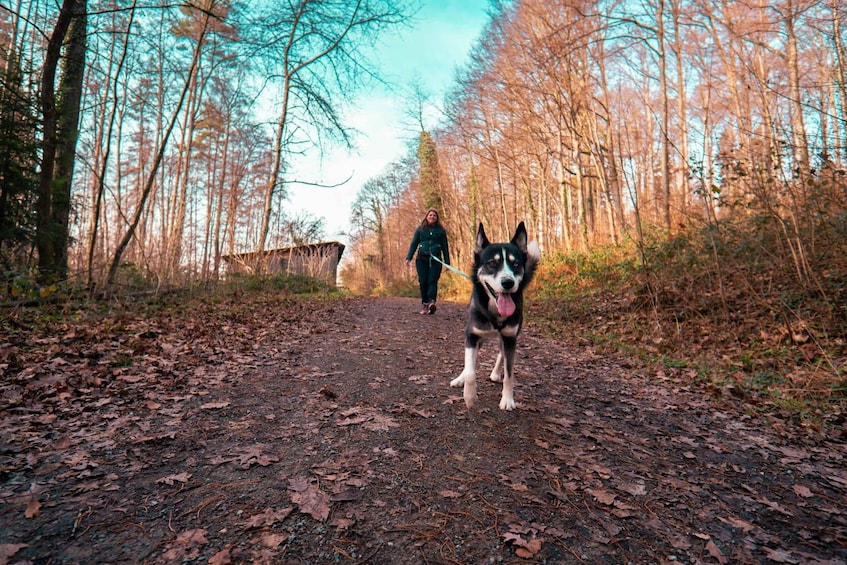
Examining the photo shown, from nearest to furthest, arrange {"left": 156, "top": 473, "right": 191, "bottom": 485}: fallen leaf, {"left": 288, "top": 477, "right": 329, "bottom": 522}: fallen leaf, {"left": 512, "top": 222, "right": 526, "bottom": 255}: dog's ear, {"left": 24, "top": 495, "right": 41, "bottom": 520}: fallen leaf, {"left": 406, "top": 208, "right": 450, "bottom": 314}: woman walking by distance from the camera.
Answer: {"left": 24, "top": 495, "right": 41, "bottom": 520}: fallen leaf → {"left": 288, "top": 477, "right": 329, "bottom": 522}: fallen leaf → {"left": 156, "top": 473, "right": 191, "bottom": 485}: fallen leaf → {"left": 512, "top": 222, "right": 526, "bottom": 255}: dog's ear → {"left": 406, "top": 208, "right": 450, "bottom": 314}: woman walking

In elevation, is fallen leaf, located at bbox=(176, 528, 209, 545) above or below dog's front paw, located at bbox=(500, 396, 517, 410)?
below

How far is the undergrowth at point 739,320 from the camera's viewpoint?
5.21 meters

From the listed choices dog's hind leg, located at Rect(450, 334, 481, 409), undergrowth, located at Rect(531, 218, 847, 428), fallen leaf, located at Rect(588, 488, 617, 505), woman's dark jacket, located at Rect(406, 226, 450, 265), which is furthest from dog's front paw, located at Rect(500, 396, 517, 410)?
woman's dark jacket, located at Rect(406, 226, 450, 265)

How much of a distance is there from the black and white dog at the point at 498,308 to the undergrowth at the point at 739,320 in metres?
3.04

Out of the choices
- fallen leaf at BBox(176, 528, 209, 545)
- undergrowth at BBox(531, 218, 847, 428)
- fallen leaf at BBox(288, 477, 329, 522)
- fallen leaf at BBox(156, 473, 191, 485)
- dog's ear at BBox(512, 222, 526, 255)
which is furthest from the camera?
undergrowth at BBox(531, 218, 847, 428)

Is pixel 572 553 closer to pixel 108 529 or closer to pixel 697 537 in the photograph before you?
pixel 697 537

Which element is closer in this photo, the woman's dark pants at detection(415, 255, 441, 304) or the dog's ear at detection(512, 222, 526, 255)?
the dog's ear at detection(512, 222, 526, 255)

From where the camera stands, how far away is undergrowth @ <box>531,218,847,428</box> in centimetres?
521

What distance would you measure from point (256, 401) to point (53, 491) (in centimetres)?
184

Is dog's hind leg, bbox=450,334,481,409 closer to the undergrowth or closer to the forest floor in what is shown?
the forest floor

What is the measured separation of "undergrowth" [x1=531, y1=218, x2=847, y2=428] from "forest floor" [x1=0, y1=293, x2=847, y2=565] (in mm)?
749

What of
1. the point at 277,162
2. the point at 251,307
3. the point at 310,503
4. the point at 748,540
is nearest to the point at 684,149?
the point at 277,162

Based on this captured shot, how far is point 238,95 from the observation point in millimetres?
17578

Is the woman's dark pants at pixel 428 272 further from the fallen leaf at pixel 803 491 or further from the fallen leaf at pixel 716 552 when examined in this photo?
the fallen leaf at pixel 716 552
